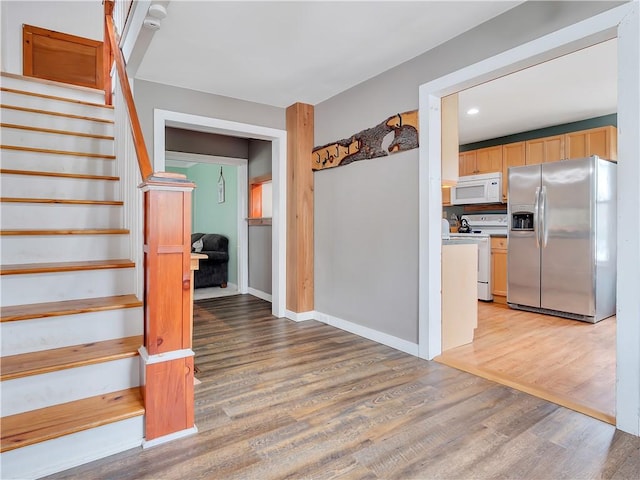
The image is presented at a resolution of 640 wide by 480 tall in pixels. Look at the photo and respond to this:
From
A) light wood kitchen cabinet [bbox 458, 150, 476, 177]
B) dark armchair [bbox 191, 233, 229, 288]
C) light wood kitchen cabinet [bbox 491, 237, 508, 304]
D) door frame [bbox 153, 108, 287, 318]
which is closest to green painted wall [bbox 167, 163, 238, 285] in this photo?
dark armchair [bbox 191, 233, 229, 288]

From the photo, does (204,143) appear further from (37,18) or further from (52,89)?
(37,18)

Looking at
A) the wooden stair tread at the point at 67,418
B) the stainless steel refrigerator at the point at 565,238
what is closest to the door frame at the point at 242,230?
the stainless steel refrigerator at the point at 565,238

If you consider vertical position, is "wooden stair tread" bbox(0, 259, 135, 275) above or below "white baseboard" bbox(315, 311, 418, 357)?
above

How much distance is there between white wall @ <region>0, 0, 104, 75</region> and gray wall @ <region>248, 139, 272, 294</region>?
8.50 ft

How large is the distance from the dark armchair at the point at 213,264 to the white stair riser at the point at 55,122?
115 inches

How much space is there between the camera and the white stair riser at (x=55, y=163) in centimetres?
246

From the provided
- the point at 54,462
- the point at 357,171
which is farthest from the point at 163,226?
the point at 357,171

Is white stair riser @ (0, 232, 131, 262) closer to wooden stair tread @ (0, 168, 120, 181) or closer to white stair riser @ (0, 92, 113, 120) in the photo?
wooden stair tread @ (0, 168, 120, 181)

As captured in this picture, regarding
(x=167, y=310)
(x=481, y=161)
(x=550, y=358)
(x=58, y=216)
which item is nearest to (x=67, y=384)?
(x=167, y=310)

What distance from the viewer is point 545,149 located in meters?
4.82

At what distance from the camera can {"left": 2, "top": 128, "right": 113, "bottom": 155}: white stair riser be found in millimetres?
2570

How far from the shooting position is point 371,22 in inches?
92.6

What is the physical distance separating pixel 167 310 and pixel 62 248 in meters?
1.01

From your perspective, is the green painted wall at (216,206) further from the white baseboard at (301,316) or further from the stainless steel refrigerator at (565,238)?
the stainless steel refrigerator at (565,238)
